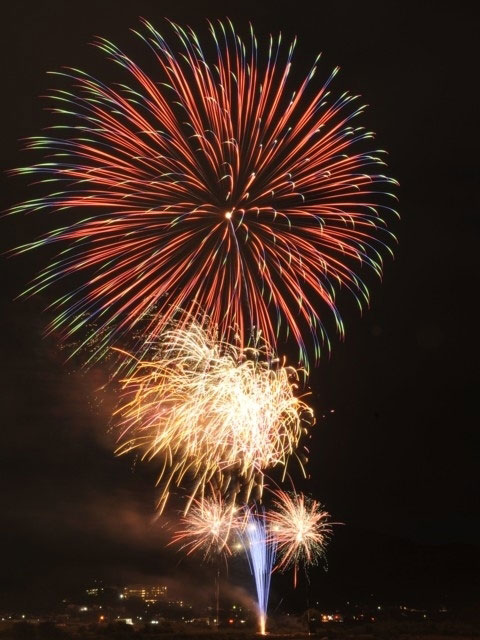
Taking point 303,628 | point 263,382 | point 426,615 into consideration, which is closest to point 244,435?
point 263,382

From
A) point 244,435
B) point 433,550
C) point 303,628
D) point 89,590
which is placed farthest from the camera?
point 433,550

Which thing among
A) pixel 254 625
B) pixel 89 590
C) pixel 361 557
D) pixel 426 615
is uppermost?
pixel 361 557

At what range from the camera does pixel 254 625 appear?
49594mm

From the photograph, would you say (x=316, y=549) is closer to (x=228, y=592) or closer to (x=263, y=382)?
(x=263, y=382)

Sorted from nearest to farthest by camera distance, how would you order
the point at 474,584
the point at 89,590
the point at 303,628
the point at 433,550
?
the point at 303,628
the point at 89,590
the point at 474,584
the point at 433,550

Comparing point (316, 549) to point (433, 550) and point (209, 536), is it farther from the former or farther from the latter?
point (433, 550)

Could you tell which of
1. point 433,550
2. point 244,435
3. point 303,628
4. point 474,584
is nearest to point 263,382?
point 244,435

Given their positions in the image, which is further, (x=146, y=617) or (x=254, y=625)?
(x=146, y=617)

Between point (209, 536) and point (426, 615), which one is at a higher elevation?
point (426, 615)

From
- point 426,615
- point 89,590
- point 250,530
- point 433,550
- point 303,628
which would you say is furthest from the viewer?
point 433,550

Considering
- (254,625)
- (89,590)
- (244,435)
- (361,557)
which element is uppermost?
(361,557)

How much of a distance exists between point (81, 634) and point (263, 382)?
23208mm

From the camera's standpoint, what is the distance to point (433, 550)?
3878 inches

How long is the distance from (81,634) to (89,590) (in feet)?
132
